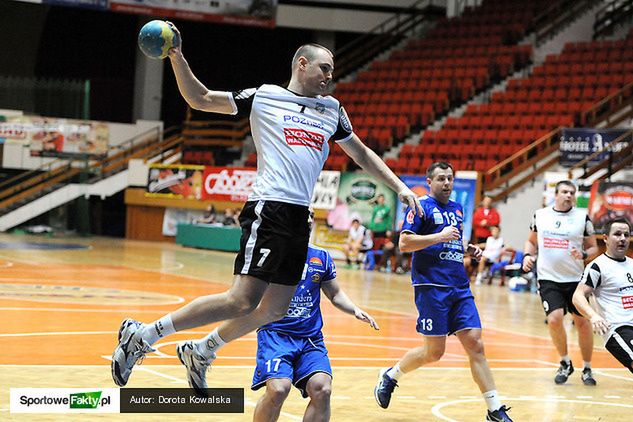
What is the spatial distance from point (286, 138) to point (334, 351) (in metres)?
5.87

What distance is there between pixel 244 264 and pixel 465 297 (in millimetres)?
2964

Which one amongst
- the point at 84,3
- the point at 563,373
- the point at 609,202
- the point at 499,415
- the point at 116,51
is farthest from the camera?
the point at 116,51

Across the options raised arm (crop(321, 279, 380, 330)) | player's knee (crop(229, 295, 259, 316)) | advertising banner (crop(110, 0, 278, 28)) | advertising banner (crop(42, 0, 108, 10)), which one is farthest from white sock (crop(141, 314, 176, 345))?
advertising banner (crop(110, 0, 278, 28))

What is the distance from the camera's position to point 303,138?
610cm

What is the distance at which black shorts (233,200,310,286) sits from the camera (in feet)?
19.4

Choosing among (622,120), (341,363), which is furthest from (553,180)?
(341,363)

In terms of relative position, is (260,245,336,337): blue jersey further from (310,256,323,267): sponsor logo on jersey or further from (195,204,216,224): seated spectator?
(195,204,216,224): seated spectator

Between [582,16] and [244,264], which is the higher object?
[582,16]

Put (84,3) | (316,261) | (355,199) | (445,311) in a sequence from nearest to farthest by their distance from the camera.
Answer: (316,261), (445,311), (355,199), (84,3)

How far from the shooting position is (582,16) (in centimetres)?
3303

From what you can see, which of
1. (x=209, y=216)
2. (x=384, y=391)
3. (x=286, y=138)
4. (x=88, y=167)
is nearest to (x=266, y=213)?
(x=286, y=138)

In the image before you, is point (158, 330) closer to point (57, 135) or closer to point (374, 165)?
point (374, 165)

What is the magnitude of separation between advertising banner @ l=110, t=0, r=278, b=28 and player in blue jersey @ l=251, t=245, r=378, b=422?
2581cm

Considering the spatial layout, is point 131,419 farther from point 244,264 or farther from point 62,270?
point 62,270
